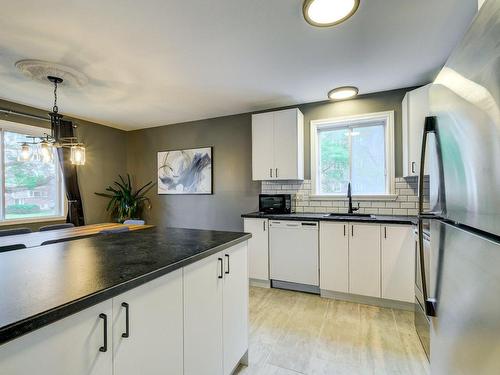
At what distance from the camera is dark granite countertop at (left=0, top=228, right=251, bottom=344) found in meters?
0.66

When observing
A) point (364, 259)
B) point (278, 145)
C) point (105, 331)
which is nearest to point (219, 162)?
point (278, 145)

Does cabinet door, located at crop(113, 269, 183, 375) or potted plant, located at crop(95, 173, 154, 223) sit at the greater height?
potted plant, located at crop(95, 173, 154, 223)

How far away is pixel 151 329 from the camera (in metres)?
0.98

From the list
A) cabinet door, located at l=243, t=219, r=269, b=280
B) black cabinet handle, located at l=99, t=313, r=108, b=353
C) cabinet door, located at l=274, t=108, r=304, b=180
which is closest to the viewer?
black cabinet handle, located at l=99, t=313, r=108, b=353

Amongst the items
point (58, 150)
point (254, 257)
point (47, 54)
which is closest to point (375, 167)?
point (254, 257)

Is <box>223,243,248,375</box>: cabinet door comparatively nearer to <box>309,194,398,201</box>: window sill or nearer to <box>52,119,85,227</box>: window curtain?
<box>309,194,398,201</box>: window sill

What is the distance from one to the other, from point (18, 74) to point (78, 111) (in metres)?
1.20

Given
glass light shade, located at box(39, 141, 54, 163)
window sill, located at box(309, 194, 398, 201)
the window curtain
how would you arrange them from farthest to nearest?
the window curtain → window sill, located at box(309, 194, 398, 201) → glass light shade, located at box(39, 141, 54, 163)

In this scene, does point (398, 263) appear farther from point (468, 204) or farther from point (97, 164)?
point (97, 164)

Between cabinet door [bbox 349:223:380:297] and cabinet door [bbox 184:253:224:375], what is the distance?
1.88m

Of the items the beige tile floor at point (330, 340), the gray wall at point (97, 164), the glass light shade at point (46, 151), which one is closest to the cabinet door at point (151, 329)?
the beige tile floor at point (330, 340)

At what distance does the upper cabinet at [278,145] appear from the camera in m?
3.35

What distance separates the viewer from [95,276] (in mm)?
929

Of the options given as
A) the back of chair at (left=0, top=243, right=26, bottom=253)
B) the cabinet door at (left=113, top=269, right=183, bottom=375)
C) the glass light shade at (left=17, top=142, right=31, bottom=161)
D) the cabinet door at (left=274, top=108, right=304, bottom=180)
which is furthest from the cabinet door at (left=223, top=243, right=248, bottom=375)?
the glass light shade at (left=17, top=142, right=31, bottom=161)
